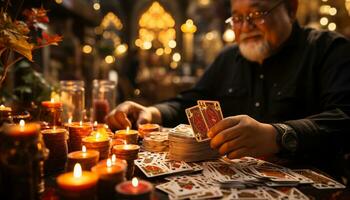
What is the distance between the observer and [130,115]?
2.29m

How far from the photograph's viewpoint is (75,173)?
1095 millimetres

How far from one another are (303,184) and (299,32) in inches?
66.1

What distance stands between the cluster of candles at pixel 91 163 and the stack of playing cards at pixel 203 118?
12.0 inches

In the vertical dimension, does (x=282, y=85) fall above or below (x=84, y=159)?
above

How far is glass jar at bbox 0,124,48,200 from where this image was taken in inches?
41.0

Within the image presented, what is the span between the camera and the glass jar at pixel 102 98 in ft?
8.41

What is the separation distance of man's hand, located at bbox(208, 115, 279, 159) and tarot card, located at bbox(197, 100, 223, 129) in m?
0.08

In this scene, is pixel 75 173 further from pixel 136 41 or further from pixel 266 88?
pixel 136 41

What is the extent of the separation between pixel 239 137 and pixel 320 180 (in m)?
0.38

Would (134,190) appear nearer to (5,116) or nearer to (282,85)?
(5,116)

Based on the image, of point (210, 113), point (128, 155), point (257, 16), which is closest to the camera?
point (128, 155)

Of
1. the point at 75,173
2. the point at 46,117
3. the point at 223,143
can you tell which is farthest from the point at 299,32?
the point at 75,173

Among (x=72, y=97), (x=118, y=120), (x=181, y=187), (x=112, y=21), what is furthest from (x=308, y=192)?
(x=112, y=21)

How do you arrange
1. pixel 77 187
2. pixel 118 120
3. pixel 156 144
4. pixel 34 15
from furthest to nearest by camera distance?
pixel 118 120 → pixel 34 15 → pixel 156 144 → pixel 77 187
